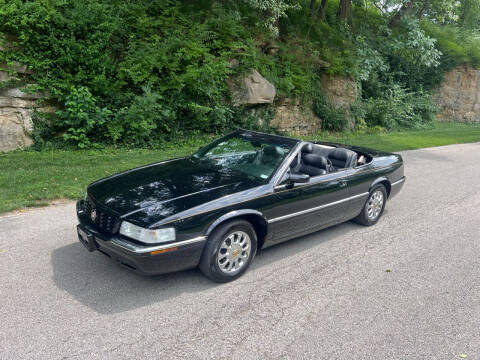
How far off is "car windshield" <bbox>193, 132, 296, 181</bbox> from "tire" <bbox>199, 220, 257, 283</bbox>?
2.46 feet

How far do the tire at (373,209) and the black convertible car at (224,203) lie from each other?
0.7 inches

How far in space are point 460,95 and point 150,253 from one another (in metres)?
26.5

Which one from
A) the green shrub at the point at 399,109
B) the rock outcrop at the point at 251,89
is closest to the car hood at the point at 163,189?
the rock outcrop at the point at 251,89

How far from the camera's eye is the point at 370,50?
62.2 feet

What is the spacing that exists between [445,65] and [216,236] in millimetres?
24965

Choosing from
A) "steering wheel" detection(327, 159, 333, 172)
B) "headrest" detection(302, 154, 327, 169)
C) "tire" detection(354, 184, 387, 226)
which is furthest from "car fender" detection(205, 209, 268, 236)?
"tire" detection(354, 184, 387, 226)

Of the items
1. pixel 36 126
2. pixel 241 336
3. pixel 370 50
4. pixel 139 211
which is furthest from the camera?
pixel 370 50

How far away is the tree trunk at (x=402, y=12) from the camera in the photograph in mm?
21473

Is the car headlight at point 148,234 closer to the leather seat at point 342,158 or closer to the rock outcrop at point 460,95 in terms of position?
the leather seat at point 342,158

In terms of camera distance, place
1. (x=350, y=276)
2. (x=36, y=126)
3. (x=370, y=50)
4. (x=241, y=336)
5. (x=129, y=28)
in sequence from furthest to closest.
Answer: (x=370, y=50)
(x=129, y=28)
(x=36, y=126)
(x=350, y=276)
(x=241, y=336)

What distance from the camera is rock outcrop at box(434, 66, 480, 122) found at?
24.9 metres

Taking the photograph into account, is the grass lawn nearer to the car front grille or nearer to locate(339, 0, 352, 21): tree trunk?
the car front grille

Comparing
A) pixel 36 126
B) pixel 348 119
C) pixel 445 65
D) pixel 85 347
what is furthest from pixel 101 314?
pixel 445 65

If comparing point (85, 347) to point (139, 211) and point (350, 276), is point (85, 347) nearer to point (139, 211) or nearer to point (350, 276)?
point (139, 211)
